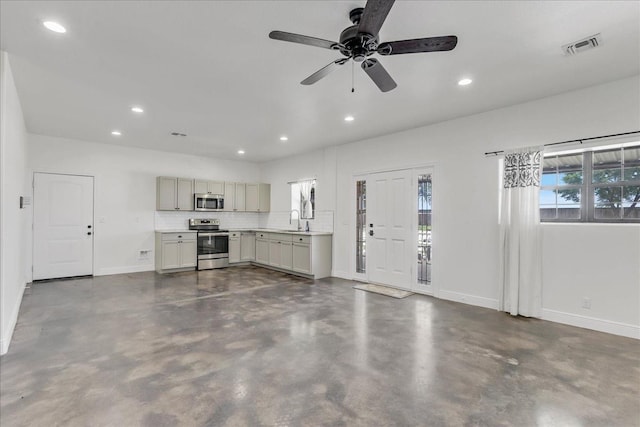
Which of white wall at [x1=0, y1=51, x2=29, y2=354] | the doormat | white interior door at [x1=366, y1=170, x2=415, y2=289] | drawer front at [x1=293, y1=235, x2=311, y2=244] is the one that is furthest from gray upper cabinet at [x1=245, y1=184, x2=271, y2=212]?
white wall at [x1=0, y1=51, x2=29, y2=354]

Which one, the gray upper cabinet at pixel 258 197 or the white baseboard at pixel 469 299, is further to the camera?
the gray upper cabinet at pixel 258 197

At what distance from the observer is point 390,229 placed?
5730mm

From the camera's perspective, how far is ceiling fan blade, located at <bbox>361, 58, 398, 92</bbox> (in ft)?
8.14

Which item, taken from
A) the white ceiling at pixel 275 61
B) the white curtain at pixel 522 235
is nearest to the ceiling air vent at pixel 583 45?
the white ceiling at pixel 275 61

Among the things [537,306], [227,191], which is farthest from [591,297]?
[227,191]

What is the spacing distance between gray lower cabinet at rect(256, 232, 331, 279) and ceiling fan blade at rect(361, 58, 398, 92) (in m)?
3.99

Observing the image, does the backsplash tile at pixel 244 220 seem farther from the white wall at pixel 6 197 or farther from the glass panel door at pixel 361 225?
the white wall at pixel 6 197

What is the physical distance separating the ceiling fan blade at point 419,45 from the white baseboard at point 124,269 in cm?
693

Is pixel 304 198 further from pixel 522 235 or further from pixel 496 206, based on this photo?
pixel 522 235

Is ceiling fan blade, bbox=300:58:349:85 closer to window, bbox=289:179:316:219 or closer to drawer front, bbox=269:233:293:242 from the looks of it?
drawer front, bbox=269:233:293:242

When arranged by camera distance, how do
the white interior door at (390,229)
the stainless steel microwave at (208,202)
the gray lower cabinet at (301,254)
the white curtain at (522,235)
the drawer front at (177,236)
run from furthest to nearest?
the stainless steel microwave at (208,202) → the drawer front at (177,236) → the gray lower cabinet at (301,254) → the white interior door at (390,229) → the white curtain at (522,235)

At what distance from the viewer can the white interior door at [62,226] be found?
5.99 m

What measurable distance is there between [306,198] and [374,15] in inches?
226

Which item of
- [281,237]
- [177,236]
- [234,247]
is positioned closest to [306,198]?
[281,237]
